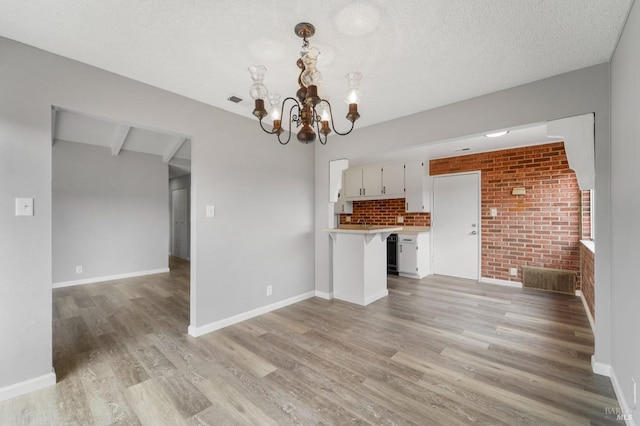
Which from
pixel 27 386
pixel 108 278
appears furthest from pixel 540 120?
pixel 108 278

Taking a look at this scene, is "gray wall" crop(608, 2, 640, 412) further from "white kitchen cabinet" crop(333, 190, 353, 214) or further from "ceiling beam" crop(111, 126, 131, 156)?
"ceiling beam" crop(111, 126, 131, 156)

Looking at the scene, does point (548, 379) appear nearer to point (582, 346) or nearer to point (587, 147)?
point (582, 346)

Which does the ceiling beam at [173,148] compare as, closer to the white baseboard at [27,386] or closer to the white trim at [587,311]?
the white baseboard at [27,386]

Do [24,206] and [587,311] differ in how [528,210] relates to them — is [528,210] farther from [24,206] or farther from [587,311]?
[24,206]

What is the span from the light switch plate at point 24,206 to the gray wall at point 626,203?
12.1ft

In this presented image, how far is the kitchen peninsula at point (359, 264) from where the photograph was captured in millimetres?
3639

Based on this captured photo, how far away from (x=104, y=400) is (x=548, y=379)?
309 centimetres

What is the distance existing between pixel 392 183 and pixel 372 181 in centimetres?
46

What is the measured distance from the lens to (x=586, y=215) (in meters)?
3.77

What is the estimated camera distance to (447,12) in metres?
1.53

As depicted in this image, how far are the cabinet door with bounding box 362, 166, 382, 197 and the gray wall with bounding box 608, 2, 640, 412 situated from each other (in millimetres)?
3801

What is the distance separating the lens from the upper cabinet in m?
5.14

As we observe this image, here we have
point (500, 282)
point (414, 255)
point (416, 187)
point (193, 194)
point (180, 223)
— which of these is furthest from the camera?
point (180, 223)

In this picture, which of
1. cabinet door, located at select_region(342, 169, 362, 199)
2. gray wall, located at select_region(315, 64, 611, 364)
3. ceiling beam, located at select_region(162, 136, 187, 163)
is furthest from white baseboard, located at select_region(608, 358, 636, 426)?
ceiling beam, located at select_region(162, 136, 187, 163)
